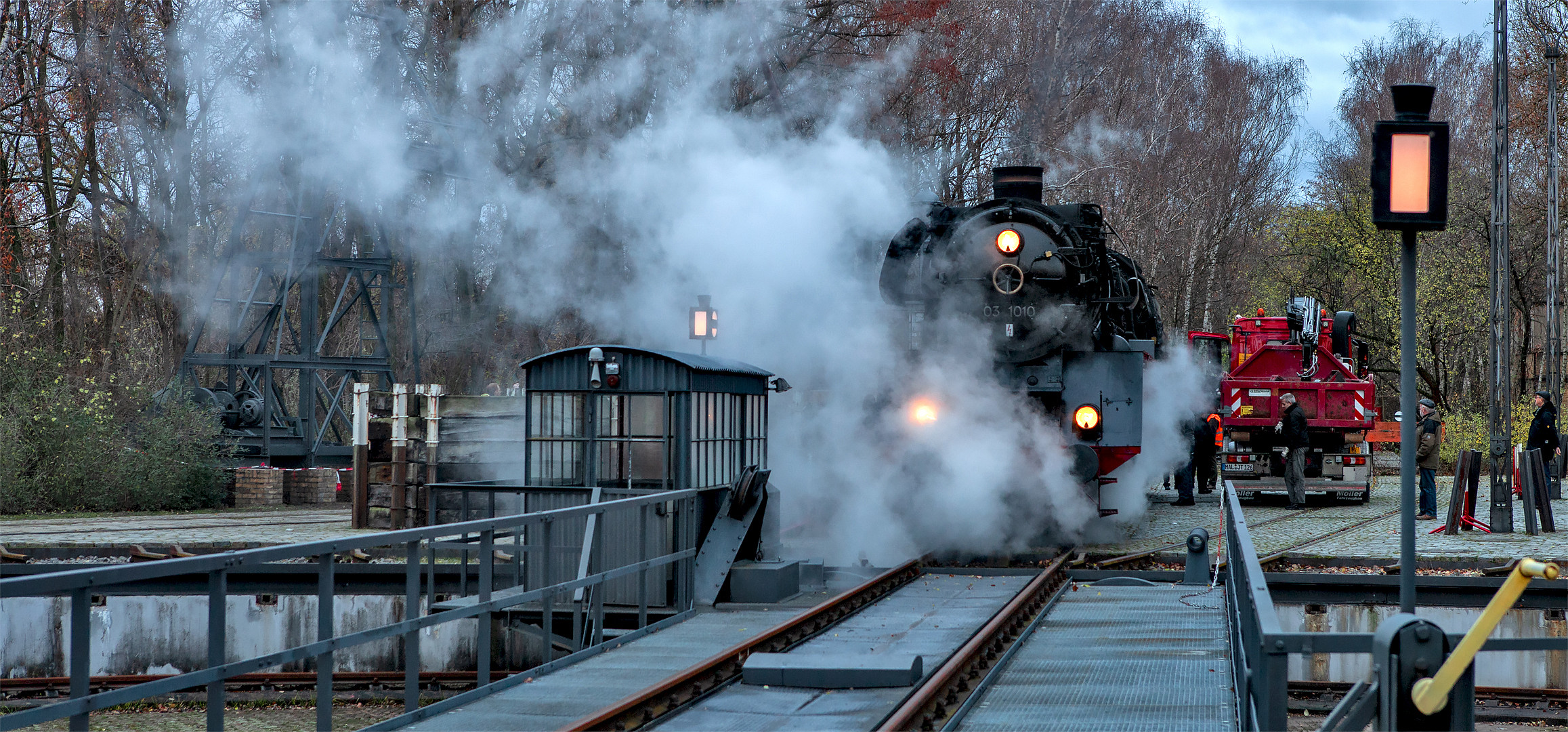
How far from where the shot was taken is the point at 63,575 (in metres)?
4.81

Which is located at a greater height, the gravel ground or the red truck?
the red truck

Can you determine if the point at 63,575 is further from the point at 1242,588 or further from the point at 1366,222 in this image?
the point at 1366,222

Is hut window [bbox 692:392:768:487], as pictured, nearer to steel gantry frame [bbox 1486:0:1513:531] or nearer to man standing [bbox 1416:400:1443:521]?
man standing [bbox 1416:400:1443:521]

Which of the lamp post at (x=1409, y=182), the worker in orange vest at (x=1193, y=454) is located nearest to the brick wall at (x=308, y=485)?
the worker in orange vest at (x=1193, y=454)

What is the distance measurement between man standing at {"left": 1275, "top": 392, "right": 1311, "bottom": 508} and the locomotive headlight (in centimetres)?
741

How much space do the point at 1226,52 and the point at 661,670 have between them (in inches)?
1749

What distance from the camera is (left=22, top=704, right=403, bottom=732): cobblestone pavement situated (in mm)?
11531

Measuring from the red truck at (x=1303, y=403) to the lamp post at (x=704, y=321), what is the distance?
28.4 feet

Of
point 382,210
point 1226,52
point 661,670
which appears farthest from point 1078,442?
point 1226,52

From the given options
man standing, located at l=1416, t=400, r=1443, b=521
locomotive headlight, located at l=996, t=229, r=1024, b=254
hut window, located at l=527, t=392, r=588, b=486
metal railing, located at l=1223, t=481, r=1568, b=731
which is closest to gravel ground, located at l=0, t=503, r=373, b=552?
hut window, located at l=527, t=392, r=588, b=486

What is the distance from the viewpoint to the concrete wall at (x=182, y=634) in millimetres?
13289

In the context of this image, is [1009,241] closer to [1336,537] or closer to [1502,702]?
[1336,537]

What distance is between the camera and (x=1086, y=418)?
14258 millimetres

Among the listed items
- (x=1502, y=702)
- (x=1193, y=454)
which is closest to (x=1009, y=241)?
(x=1502, y=702)
